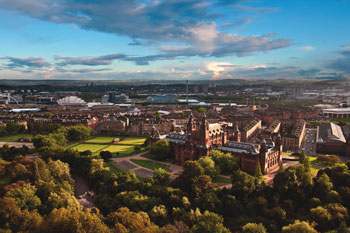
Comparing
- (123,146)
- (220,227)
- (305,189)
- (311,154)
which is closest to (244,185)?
(305,189)

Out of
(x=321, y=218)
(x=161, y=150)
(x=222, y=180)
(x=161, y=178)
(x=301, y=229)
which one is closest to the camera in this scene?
(x=301, y=229)

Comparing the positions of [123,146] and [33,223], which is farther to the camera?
[123,146]

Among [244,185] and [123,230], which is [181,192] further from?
[123,230]

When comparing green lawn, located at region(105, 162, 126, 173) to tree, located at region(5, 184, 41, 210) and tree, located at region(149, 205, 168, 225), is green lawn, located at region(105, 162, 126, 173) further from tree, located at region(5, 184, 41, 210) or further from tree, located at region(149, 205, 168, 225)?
tree, located at region(149, 205, 168, 225)

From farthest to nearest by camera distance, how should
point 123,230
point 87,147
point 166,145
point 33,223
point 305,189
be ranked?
point 87,147, point 166,145, point 305,189, point 33,223, point 123,230

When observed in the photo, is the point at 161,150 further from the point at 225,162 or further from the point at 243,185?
the point at 243,185

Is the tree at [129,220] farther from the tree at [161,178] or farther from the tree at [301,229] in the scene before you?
the tree at [301,229]

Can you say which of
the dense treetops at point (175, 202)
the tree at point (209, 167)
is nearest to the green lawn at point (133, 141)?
the dense treetops at point (175, 202)

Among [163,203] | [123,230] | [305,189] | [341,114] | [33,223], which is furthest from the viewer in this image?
[341,114]

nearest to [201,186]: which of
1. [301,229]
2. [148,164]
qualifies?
[301,229]
